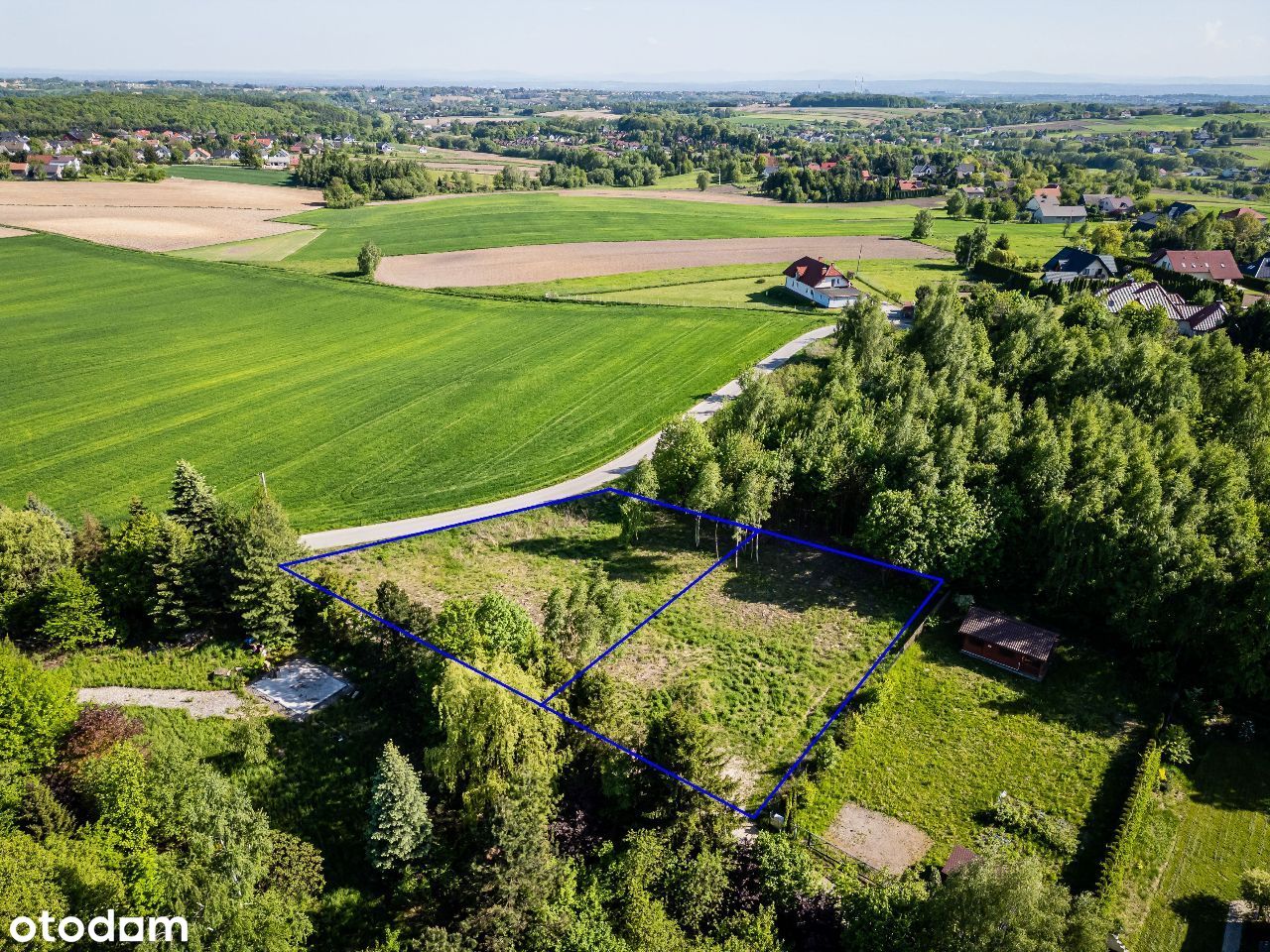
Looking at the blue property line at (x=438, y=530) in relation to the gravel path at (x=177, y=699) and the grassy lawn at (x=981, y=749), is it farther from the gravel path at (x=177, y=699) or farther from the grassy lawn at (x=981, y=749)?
the grassy lawn at (x=981, y=749)

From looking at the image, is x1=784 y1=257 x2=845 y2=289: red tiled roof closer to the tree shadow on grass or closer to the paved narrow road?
the paved narrow road

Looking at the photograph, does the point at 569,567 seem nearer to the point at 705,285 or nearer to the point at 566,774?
the point at 566,774

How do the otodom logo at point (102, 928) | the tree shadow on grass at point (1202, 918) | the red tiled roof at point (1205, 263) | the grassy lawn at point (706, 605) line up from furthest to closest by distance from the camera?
the red tiled roof at point (1205, 263)
the grassy lawn at point (706, 605)
the tree shadow on grass at point (1202, 918)
the otodom logo at point (102, 928)

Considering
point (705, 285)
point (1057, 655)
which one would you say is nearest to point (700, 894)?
point (1057, 655)

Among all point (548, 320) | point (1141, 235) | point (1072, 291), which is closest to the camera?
point (548, 320)

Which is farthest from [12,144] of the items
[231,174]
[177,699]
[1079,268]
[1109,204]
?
[1109,204]

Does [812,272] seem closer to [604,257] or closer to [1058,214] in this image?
[604,257]

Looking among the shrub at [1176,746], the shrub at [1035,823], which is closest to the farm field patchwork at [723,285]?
the shrub at [1176,746]
